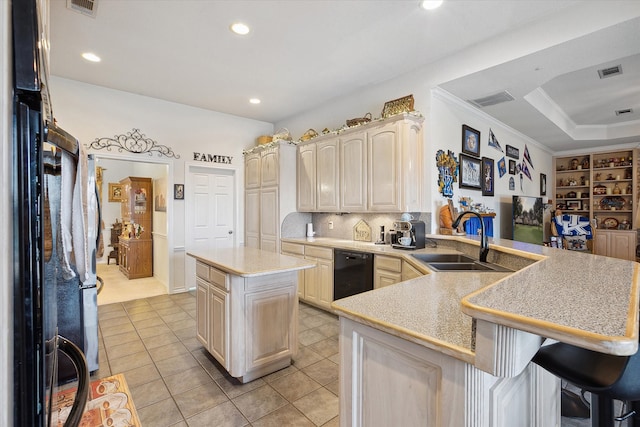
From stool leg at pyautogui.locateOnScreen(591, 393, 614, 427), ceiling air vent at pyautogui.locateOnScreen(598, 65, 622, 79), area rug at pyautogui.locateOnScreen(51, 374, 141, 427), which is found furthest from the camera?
ceiling air vent at pyautogui.locateOnScreen(598, 65, 622, 79)

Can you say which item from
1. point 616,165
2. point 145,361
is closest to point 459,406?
point 145,361

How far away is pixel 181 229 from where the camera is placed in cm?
490

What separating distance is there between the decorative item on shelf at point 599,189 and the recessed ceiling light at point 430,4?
256 inches

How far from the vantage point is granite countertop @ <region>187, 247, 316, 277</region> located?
217 centimetres

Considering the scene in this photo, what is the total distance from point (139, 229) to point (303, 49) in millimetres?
4896

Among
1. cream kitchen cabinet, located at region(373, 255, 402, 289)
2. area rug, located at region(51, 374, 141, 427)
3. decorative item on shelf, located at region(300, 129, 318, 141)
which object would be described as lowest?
area rug, located at region(51, 374, 141, 427)

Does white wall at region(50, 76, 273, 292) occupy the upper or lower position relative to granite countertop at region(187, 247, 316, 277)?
upper

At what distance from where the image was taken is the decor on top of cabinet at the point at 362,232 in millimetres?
4234

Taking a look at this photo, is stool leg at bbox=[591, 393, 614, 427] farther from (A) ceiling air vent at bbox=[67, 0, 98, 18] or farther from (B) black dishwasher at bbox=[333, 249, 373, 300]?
(A) ceiling air vent at bbox=[67, 0, 98, 18]

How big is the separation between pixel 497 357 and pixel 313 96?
4357 mm

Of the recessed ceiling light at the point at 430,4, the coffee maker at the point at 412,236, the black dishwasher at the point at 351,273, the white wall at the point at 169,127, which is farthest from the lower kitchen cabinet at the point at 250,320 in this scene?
the white wall at the point at 169,127

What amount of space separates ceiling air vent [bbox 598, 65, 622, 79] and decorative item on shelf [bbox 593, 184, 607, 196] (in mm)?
3787

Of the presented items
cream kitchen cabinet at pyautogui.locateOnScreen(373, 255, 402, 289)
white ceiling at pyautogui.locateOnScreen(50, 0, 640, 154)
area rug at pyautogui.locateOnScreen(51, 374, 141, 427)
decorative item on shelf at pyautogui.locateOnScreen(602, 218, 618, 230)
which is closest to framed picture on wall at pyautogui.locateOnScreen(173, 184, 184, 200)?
white ceiling at pyautogui.locateOnScreen(50, 0, 640, 154)

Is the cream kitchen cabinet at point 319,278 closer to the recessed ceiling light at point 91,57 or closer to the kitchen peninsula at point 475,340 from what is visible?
the kitchen peninsula at point 475,340
